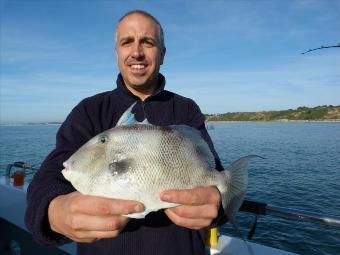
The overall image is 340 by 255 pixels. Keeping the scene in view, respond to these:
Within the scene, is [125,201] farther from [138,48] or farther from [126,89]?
[138,48]

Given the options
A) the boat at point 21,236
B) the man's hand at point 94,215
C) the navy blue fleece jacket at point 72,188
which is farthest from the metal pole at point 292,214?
the man's hand at point 94,215

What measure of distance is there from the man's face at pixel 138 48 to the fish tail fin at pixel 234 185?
1269 mm

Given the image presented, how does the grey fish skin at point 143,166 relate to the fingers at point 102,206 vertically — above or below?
above

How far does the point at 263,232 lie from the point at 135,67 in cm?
1152

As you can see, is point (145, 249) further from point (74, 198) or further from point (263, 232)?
point (263, 232)

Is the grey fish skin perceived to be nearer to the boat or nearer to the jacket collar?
the jacket collar

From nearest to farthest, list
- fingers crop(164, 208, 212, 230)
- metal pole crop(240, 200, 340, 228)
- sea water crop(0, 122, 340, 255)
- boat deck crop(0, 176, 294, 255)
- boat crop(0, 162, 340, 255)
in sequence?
fingers crop(164, 208, 212, 230)
metal pole crop(240, 200, 340, 228)
boat crop(0, 162, 340, 255)
boat deck crop(0, 176, 294, 255)
sea water crop(0, 122, 340, 255)

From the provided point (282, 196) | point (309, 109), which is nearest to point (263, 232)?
→ point (282, 196)

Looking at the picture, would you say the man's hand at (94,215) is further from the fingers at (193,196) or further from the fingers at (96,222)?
the fingers at (193,196)

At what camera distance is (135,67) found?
3.09 metres

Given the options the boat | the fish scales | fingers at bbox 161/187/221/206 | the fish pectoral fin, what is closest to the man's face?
the fish scales

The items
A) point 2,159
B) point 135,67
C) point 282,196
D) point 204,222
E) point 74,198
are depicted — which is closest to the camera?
point 74,198

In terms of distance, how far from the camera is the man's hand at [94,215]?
1934 mm

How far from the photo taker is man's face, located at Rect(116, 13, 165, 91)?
10.00 feet
